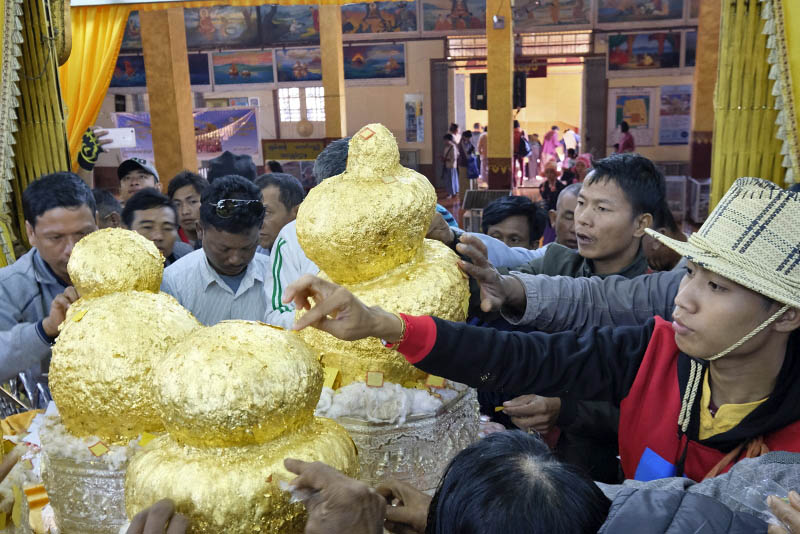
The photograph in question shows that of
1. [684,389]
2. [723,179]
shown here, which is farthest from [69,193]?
[723,179]

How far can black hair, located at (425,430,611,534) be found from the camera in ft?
2.82

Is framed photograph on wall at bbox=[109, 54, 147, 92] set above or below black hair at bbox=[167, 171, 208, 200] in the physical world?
above

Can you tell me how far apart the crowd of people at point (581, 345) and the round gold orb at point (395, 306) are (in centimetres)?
5

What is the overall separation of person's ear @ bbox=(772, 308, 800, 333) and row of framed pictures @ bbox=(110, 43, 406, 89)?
12534 mm

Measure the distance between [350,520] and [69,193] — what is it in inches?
67.3

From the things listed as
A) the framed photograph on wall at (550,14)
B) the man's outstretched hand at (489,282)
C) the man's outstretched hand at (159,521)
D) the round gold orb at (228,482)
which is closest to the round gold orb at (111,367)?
the round gold orb at (228,482)

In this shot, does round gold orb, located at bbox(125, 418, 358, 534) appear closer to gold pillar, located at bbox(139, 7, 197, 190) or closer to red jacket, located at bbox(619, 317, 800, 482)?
red jacket, located at bbox(619, 317, 800, 482)

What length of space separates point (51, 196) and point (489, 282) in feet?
4.78

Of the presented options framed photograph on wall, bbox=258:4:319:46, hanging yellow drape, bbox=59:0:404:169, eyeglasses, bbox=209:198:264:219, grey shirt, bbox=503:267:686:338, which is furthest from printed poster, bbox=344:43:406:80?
grey shirt, bbox=503:267:686:338

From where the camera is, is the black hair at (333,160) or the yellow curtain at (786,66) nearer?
the black hair at (333,160)

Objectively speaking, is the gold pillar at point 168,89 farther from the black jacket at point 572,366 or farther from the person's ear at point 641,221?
the black jacket at point 572,366

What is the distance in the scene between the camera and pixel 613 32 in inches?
478

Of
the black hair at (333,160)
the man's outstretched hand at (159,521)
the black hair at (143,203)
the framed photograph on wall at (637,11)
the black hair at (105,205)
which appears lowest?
the man's outstretched hand at (159,521)

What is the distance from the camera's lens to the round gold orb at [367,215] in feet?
4.33
